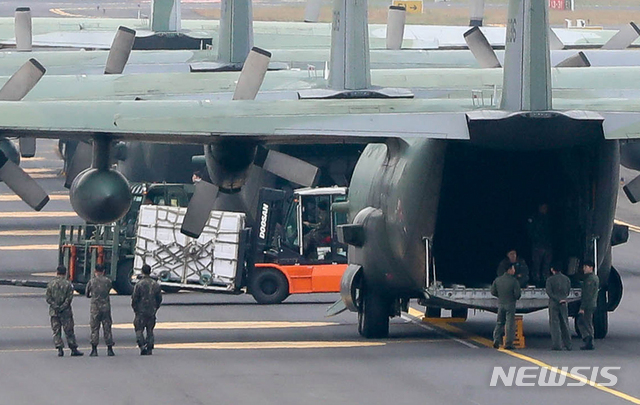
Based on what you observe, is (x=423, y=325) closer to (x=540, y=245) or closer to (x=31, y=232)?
(x=540, y=245)

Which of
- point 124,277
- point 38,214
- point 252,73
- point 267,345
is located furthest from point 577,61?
point 38,214

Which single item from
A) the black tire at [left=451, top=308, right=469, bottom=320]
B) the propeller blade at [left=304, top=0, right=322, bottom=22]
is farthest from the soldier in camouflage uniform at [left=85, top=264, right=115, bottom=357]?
the propeller blade at [left=304, top=0, right=322, bottom=22]

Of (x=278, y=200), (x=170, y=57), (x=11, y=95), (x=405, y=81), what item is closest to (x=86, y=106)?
(x=11, y=95)

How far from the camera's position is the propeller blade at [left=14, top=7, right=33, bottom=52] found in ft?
167

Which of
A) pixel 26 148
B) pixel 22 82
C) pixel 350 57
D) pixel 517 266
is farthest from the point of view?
pixel 26 148

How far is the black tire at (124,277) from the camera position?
3603 centimetres

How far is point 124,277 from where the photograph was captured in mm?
36094

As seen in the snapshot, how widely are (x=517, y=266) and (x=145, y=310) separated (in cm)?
664

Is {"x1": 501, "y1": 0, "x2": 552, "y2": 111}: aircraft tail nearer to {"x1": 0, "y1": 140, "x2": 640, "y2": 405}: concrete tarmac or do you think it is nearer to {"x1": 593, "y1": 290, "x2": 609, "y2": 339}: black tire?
{"x1": 0, "y1": 140, "x2": 640, "y2": 405}: concrete tarmac

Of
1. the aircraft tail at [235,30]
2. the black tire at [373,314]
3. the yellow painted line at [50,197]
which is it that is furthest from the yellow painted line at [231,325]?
the yellow painted line at [50,197]

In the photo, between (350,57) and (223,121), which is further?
(350,57)

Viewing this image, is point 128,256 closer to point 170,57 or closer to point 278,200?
point 278,200

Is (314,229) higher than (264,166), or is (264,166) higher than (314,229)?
(264,166)

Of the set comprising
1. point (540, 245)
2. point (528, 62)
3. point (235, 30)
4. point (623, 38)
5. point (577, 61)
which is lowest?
point (540, 245)
